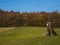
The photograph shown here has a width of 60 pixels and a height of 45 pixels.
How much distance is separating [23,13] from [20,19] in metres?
6.88

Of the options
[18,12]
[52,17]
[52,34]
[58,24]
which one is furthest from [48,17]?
[52,34]

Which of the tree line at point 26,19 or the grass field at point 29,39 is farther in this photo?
the tree line at point 26,19

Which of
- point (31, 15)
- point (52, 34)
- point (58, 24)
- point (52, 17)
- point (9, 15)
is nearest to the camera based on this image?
point (52, 34)

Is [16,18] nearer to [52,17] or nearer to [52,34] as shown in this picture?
[52,17]

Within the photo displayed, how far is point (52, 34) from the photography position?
2142 cm

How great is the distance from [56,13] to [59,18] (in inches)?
86.3

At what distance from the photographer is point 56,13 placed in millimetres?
54562

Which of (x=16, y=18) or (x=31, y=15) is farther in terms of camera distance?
(x=31, y=15)

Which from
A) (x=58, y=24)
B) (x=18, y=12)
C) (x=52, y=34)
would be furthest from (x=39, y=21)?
(x=52, y=34)

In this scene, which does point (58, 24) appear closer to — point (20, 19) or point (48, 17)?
point (48, 17)

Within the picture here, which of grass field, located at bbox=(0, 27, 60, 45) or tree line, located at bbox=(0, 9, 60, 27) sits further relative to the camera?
tree line, located at bbox=(0, 9, 60, 27)

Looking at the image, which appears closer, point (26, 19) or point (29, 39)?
point (29, 39)

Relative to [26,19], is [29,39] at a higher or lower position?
lower

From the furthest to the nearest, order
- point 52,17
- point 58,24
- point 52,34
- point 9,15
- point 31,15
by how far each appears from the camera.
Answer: point 31,15
point 9,15
point 52,17
point 58,24
point 52,34
